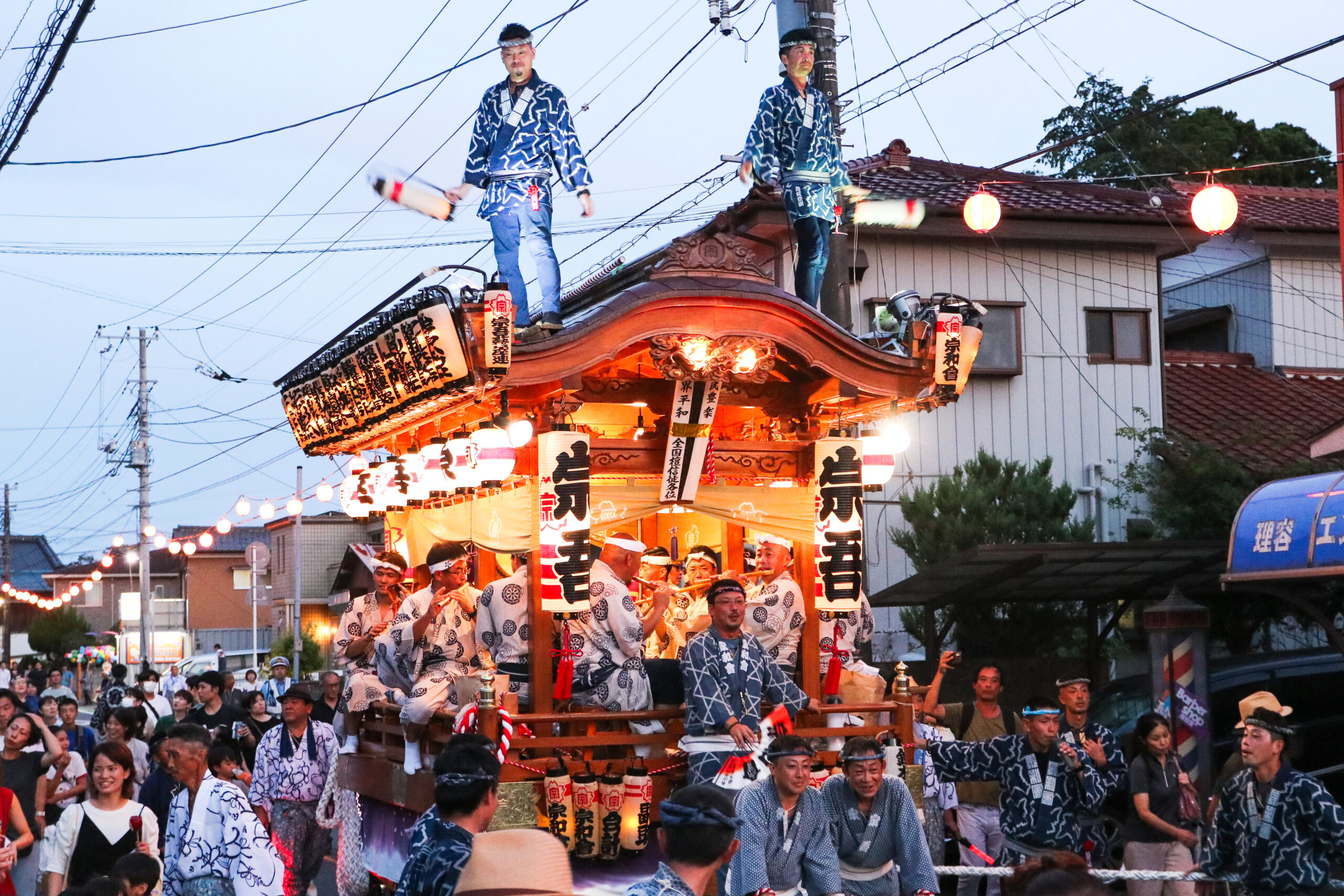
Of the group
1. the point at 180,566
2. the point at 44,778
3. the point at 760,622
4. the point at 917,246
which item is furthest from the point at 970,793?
the point at 180,566

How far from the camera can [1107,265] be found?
20.8 meters

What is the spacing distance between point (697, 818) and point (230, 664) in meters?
40.6

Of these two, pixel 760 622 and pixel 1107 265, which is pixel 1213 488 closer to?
pixel 1107 265

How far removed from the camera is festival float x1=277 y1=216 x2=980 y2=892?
9453mm

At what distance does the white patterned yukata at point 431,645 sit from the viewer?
10742 mm

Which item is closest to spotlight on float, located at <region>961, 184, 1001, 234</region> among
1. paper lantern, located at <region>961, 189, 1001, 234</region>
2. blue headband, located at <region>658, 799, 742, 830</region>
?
paper lantern, located at <region>961, 189, 1001, 234</region>

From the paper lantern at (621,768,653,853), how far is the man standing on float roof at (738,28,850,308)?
4402mm

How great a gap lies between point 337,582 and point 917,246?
29390 mm

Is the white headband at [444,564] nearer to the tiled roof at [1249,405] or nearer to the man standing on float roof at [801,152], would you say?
the man standing on float roof at [801,152]

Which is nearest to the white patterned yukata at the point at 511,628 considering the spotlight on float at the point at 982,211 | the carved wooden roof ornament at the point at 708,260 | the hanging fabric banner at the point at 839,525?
the hanging fabric banner at the point at 839,525

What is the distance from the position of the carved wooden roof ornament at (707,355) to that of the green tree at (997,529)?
790cm

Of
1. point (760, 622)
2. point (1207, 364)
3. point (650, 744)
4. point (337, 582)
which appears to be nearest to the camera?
point (650, 744)

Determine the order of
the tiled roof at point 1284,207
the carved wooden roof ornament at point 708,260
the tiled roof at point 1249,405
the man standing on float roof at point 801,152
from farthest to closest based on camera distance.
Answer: the tiled roof at point 1284,207 < the tiled roof at point 1249,405 < the man standing on float roof at point 801,152 < the carved wooden roof ornament at point 708,260

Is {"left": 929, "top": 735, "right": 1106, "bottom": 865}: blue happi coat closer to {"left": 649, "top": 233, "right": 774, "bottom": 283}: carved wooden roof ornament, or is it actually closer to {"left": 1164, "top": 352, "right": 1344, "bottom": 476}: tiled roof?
{"left": 649, "top": 233, "right": 774, "bottom": 283}: carved wooden roof ornament
